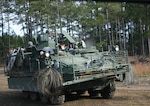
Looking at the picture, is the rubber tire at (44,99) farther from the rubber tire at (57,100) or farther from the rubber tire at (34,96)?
the rubber tire at (34,96)

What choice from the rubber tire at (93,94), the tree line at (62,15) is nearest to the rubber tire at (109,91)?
the rubber tire at (93,94)

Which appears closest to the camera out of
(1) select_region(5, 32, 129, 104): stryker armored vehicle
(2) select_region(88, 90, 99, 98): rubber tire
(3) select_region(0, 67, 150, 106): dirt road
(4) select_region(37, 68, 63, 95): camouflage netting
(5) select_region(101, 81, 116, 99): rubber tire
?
(4) select_region(37, 68, 63, 95): camouflage netting

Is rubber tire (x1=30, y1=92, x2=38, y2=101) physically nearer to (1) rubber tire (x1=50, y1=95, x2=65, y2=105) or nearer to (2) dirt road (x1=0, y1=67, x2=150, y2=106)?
(2) dirt road (x1=0, y1=67, x2=150, y2=106)

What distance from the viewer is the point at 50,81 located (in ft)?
39.0

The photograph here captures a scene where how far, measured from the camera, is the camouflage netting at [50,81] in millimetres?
11969

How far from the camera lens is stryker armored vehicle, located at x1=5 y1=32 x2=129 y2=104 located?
12297 millimetres

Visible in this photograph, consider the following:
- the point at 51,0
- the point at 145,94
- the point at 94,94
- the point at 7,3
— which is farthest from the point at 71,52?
the point at 7,3

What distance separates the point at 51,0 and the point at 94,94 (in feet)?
76.4

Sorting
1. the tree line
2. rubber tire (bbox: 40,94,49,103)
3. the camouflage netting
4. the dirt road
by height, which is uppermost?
the tree line

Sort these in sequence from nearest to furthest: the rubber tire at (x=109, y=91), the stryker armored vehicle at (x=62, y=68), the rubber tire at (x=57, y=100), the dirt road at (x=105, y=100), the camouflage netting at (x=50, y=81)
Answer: the camouflage netting at (x=50, y=81) → the stryker armored vehicle at (x=62, y=68) → the dirt road at (x=105, y=100) → the rubber tire at (x=57, y=100) → the rubber tire at (x=109, y=91)

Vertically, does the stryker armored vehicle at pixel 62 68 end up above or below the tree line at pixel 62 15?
below

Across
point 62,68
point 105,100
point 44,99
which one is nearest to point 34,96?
point 44,99

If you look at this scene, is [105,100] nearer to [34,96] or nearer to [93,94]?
[93,94]

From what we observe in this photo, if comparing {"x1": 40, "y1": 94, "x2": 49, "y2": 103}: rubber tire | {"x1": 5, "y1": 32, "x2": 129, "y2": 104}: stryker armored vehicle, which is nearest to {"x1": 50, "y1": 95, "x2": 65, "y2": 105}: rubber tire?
{"x1": 5, "y1": 32, "x2": 129, "y2": 104}: stryker armored vehicle
